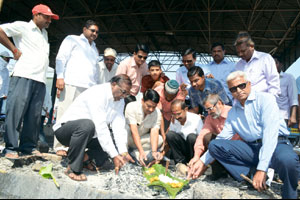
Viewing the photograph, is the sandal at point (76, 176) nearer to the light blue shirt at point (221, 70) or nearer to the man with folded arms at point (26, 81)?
the man with folded arms at point (26, 81)

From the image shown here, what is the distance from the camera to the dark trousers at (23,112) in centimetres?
296

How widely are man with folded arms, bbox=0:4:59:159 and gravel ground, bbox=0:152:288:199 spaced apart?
311 millimetres

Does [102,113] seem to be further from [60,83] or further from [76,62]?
[76,62]

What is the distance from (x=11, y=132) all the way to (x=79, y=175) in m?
0.98

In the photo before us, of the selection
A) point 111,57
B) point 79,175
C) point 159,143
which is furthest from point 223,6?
point 79,175

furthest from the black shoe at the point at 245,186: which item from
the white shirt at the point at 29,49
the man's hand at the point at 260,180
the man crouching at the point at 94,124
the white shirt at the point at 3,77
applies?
the white shirt at the point at 3,77

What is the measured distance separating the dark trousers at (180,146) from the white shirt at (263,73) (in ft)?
3.42

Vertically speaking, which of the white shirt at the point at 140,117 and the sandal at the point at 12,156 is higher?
the white shirt at the point at 140,117

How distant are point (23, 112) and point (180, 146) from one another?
6.43 feet

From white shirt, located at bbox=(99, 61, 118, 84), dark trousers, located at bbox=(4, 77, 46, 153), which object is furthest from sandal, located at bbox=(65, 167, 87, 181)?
white shirt, located at bbox=(99, 61, 118, 84)

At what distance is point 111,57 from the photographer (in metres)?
4.27

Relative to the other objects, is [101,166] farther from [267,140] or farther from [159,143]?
[267,140]

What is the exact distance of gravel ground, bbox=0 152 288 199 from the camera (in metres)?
2.37

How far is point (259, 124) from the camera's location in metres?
2.61
